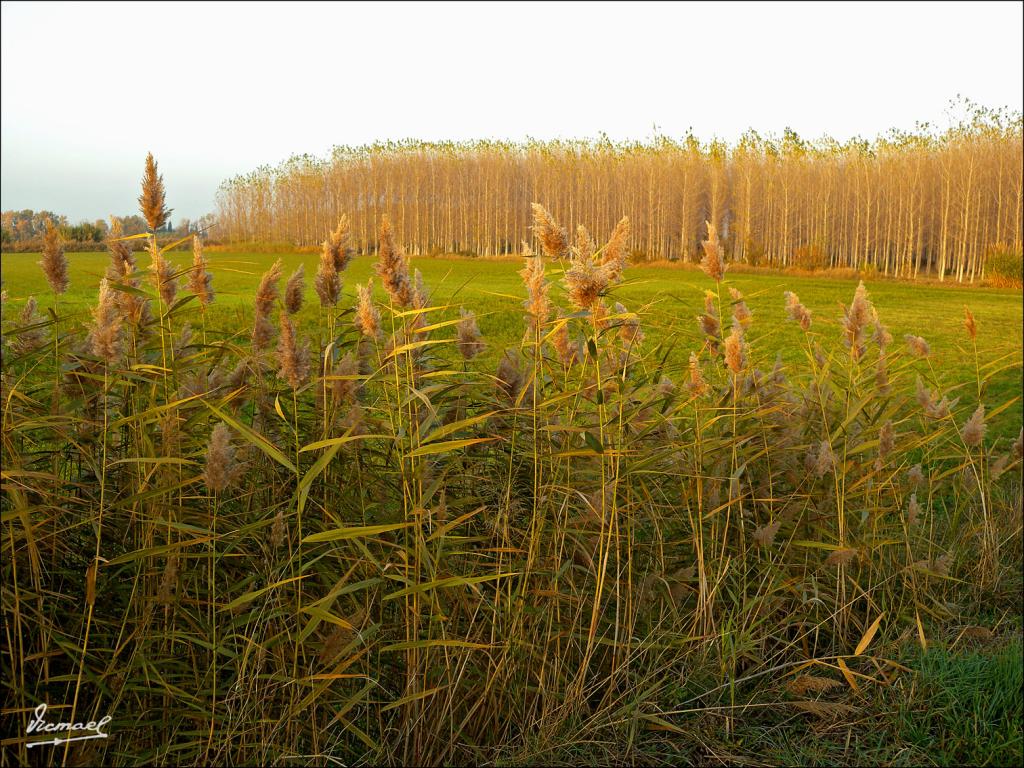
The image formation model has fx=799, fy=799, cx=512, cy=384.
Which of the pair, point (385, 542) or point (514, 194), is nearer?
point (385, 542)

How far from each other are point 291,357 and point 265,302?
1.02 ft

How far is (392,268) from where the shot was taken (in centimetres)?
198

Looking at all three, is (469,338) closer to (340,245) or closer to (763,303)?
(340,245)

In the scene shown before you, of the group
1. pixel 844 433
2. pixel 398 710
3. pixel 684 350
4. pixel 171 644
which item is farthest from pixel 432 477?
pixel 684 350

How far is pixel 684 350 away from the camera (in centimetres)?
660

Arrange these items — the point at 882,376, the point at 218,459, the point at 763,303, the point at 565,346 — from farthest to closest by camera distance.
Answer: the point at 763,303 < the point at 882,376 < the point at 565,346 < the point at 218,459

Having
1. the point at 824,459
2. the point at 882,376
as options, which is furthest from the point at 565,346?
the point at 882,376

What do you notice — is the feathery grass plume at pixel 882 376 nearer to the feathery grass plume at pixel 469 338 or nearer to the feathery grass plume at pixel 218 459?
the feathery grass plume at pixel 469 338

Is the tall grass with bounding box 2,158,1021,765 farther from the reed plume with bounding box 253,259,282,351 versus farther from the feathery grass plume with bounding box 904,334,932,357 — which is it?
the feathery grass plume with bounding box 904,334,932,357

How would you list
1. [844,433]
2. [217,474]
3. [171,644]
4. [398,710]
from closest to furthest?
[217,474] → [171,644] → [398,710] → [844,433]

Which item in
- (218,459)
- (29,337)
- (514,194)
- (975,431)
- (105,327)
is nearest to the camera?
(218,459)

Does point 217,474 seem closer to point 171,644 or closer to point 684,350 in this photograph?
point 171,644

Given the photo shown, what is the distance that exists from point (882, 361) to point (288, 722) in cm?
282

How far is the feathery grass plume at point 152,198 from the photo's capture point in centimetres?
198
